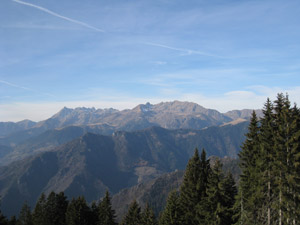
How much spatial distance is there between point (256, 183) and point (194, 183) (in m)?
12.0

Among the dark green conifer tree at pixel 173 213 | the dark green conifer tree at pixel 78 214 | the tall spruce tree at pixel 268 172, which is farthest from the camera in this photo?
the dark green conifer tree at pixel 78 214

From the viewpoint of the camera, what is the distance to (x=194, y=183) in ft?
136

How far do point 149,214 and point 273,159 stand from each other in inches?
1440

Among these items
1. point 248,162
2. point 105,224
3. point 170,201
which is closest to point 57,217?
point 105,224

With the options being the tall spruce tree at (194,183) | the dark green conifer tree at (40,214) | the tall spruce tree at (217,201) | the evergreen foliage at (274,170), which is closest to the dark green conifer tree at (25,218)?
the dark green conifer tree at (40,214)

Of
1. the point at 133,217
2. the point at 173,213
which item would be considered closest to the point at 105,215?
the point at 133,217

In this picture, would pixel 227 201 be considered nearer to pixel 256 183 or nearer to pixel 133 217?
pixel 256 183

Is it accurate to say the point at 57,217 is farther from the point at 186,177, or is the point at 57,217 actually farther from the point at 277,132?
the point at 277,132

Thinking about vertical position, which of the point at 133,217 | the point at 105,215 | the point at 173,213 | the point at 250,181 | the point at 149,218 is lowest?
the point at 133,217

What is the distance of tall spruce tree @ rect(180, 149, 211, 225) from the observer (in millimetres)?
40906

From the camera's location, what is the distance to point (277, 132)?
27.4 m

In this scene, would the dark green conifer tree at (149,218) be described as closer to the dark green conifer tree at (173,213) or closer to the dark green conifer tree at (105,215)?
the dark green conifer tree at (105,215)

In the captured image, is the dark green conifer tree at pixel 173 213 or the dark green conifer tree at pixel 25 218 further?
the dark green conifer tree at pixel 25 218

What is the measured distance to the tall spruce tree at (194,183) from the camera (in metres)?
40.9
